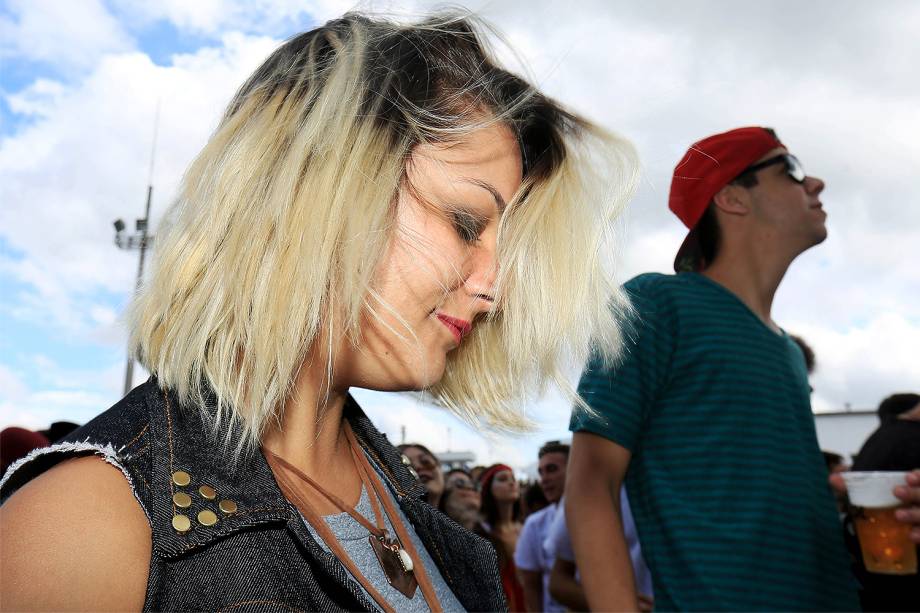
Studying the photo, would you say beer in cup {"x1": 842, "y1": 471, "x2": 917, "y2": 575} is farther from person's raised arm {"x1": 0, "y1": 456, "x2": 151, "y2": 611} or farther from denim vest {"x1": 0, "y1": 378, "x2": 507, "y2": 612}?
person's raised arm {"x1": 0, "y1": 456, "x2": 151, "y2": 611}

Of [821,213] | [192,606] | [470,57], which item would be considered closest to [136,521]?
[192,606]

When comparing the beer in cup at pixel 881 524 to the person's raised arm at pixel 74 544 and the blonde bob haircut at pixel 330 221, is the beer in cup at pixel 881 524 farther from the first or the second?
the person's raised arm at pixel 74 544

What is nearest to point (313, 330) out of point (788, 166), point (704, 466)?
point (704, 466)

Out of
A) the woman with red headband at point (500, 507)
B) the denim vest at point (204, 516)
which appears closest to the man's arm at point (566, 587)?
the woman with red headband at point (500, 507)

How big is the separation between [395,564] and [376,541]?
6 centimetres

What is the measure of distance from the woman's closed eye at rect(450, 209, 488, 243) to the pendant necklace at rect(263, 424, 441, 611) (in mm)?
567

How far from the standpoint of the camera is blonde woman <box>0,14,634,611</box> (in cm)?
107

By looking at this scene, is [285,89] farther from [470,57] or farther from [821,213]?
[821,213]

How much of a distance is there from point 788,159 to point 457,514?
4417mm

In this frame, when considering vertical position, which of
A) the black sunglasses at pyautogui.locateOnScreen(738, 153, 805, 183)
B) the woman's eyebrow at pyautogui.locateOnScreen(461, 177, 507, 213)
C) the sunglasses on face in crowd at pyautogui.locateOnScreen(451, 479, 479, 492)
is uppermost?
the black sunglasses at pyautogui.locateOnScreen(738, 153, 805, 183)

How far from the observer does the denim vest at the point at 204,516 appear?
1.08 meters

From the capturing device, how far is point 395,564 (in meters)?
1.46

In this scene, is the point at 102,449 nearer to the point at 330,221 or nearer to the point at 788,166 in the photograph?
the point at 330,221

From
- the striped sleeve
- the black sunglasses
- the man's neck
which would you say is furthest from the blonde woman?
the black sunglasses
